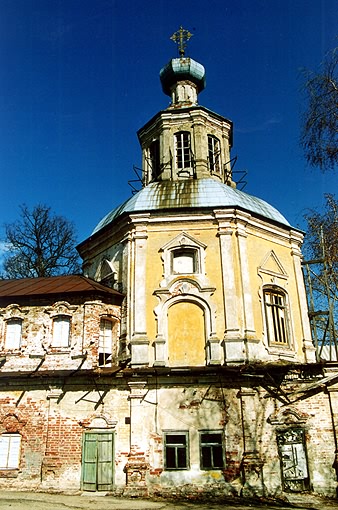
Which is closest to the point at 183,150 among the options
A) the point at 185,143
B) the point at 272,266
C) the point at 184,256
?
the point at 185,143

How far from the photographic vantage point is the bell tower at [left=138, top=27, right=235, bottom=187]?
1847cm

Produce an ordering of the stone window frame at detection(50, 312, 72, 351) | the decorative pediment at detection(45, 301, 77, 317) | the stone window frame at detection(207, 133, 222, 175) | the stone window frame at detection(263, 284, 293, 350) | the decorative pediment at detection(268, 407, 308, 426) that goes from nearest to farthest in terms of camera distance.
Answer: the decorative pediment at detection(268, 407, 308, 426) < the stone window frame at detection(50, 312, 72, 351) < the decorative pediment at detection(45, 301, 77, 317) < the stone window frame at detection(263, 284, 293, 350) < the stone window frame at detection(207, 133, 222, 175)

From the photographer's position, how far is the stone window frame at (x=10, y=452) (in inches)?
511

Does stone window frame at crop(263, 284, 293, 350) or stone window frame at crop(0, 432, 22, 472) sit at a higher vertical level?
stone window frame at crop(263, 284, 293, 350)

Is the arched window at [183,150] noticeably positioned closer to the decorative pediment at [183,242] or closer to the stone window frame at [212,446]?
the decorative pediment at [183,242]

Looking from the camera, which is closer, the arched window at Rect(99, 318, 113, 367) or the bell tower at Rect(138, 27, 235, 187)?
the arched window at Rect(99, 318, 113, 367)

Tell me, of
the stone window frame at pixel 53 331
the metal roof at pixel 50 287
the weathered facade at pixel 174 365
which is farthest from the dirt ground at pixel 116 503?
the metal roof at pixel 50 287

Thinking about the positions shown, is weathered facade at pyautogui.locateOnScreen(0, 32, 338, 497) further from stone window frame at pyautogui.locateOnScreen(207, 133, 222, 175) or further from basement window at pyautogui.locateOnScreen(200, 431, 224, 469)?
stone window frame at pyautogui.locateOnScreen(207, 133, 222, 175)

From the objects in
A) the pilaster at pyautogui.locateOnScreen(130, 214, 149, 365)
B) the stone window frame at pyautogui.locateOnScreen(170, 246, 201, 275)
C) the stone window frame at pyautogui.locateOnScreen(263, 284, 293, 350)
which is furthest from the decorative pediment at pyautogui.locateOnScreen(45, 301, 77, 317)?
the stone window frame at pyautogui.locateOnScreen(263, 284, 293, 350)

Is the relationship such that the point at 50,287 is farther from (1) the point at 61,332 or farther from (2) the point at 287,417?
(2) the point at 287,417

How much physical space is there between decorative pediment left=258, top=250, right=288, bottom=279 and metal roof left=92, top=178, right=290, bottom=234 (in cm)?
132

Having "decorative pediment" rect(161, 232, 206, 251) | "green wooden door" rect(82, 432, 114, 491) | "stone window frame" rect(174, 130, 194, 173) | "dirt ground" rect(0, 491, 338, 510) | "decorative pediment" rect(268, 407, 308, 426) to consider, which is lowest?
"dirt ground" rect(0, 491, 338, 510)

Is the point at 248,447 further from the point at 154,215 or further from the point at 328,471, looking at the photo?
the point at 154,215

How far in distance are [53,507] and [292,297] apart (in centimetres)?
946
